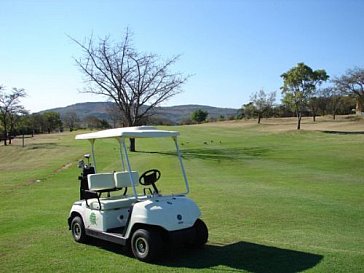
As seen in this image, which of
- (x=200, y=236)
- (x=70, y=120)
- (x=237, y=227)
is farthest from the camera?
(x=70, y=120)

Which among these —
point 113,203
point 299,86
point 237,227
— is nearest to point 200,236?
point 113,203

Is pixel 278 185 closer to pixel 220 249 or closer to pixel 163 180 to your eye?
pixel 163 180

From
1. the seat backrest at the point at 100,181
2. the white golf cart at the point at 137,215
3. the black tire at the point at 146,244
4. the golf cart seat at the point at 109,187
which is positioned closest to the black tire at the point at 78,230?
the white golf cart at the point at 137,215

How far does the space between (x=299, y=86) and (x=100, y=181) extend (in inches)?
2263

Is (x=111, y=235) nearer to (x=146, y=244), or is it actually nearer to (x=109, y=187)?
(x=146, y=244)

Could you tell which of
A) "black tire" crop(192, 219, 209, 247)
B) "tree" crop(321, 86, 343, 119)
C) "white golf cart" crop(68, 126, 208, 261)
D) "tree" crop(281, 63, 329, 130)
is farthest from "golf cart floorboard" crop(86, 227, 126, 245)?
"tree" crop(321, 86, 343, 119)

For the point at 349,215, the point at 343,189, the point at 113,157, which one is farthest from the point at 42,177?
the point at 349,215

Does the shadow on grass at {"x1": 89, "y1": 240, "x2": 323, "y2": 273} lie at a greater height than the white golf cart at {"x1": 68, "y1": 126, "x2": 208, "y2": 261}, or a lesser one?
lesser

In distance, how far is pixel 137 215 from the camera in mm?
6711

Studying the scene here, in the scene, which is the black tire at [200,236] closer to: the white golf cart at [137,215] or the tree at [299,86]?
the white golf cart at [137,215]

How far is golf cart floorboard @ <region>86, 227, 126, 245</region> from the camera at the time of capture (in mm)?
6969

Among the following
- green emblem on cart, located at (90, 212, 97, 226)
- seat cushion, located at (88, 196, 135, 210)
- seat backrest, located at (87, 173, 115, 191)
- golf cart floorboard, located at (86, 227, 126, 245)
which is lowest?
golf cart floorboard, located at (86, 227, 126, 245)

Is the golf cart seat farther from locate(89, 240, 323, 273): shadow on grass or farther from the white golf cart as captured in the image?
locate(89, 240, 323, 273): shadow on grass

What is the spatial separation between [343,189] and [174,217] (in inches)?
358
